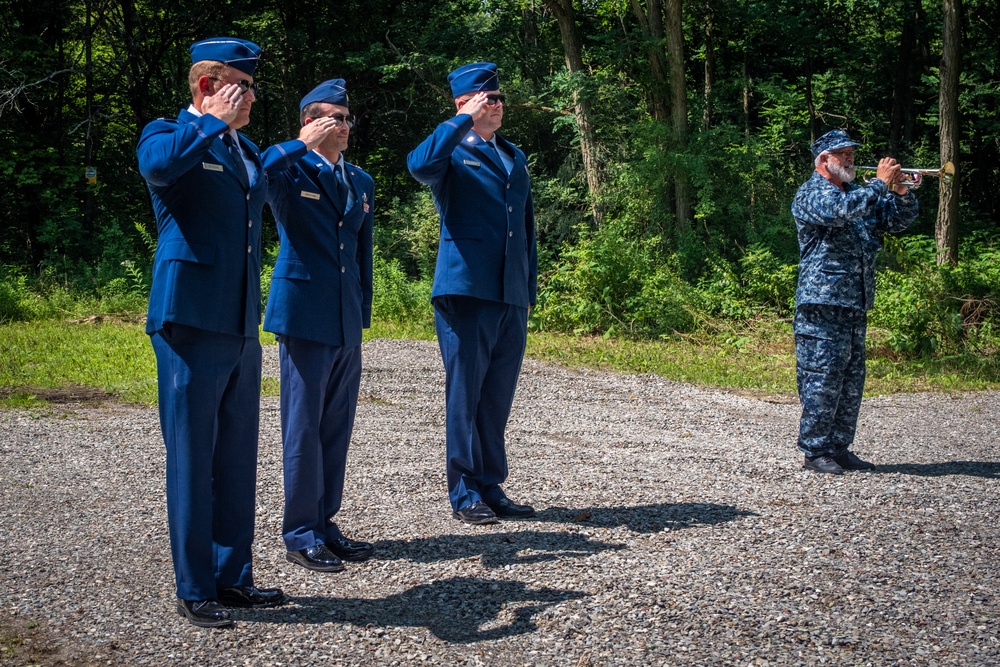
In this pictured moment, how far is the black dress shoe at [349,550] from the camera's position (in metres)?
4.65

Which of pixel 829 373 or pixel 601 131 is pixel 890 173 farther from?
pixel 601 131

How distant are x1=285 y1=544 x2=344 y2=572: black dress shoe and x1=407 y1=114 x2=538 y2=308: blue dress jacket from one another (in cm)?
147

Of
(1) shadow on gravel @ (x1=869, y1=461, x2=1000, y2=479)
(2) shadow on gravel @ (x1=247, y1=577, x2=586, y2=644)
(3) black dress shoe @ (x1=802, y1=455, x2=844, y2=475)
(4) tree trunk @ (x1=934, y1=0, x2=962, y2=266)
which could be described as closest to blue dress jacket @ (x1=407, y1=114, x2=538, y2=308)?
(2) shadow on gravel @ (x1=247, y1=577, x2=586, y2=644)

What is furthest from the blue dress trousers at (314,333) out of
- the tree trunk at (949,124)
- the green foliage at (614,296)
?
the tree trunk at (949,124)

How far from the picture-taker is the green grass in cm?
1008

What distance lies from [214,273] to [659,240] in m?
13.3

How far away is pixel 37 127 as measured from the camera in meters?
A: 22.8

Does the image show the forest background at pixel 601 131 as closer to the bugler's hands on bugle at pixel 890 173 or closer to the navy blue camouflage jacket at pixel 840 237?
the navy blue camouflage jacket at pixel 840 237

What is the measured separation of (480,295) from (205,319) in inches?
68.2

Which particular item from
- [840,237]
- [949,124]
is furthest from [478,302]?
[949,124]

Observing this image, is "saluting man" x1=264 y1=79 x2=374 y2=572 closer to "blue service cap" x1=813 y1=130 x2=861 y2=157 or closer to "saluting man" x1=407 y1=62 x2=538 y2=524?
"saluting man" x1=407 y1=62 x2=538 y2=524

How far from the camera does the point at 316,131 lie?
4.35 meters

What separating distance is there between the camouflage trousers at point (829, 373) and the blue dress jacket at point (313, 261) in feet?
10.2

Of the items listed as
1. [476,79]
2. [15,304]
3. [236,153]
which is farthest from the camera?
[15,304]
